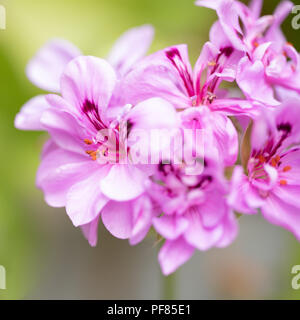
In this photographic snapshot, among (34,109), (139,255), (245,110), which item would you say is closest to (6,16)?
(34,109)

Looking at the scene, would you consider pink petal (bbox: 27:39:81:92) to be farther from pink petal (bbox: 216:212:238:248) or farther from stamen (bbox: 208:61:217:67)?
pink petal (bbox: 216:212:238:248)

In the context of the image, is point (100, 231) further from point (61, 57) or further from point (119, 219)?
point (119, 219)

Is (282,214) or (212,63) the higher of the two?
(212,63)

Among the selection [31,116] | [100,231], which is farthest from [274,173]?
[100,231]
